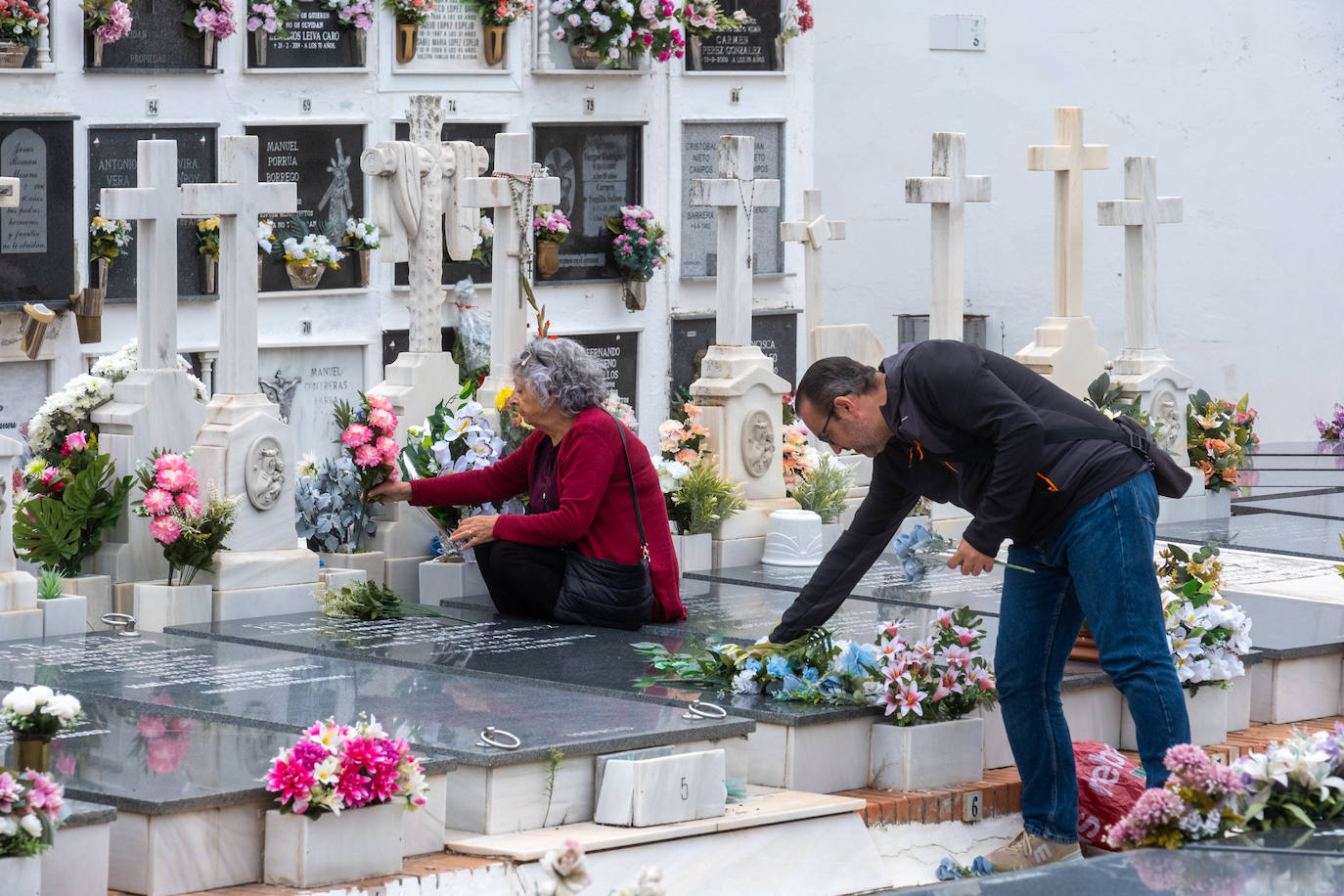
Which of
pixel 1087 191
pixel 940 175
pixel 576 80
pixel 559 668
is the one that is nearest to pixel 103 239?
pixel 576 80

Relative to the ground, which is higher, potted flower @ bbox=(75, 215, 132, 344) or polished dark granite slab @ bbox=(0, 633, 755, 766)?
potted flower @ bbox=(75, 215, 132, 344)

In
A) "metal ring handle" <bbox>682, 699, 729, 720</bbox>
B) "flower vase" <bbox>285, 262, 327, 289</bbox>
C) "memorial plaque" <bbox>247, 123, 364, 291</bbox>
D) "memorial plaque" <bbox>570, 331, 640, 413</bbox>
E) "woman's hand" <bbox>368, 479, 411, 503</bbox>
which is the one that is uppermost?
"memorial plaque" <bbox>247, 123, 364, 291</bbox>

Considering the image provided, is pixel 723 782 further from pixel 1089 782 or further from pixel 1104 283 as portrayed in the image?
pixel 1104 283

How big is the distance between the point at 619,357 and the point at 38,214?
4185 millimetres

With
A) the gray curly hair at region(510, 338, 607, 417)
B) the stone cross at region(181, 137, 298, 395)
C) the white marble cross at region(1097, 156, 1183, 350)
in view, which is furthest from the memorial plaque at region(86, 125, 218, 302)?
the gray curly hair at region(510, 338, 607, 417)

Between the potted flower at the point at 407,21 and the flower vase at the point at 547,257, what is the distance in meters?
1.42

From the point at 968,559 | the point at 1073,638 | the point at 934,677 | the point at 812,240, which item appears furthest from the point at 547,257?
the point at 968,559

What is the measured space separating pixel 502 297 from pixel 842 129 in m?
8.63

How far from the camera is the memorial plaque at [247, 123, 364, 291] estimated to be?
1266cm

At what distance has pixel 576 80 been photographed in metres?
14.1

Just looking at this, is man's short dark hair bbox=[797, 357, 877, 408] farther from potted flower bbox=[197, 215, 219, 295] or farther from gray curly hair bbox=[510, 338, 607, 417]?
potted flower bbox=[197, 215, 219, 295]

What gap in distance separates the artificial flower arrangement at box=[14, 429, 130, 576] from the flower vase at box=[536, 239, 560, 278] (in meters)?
6.25

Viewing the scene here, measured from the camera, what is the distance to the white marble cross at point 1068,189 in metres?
10.4

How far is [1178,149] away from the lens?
51.1 feet
